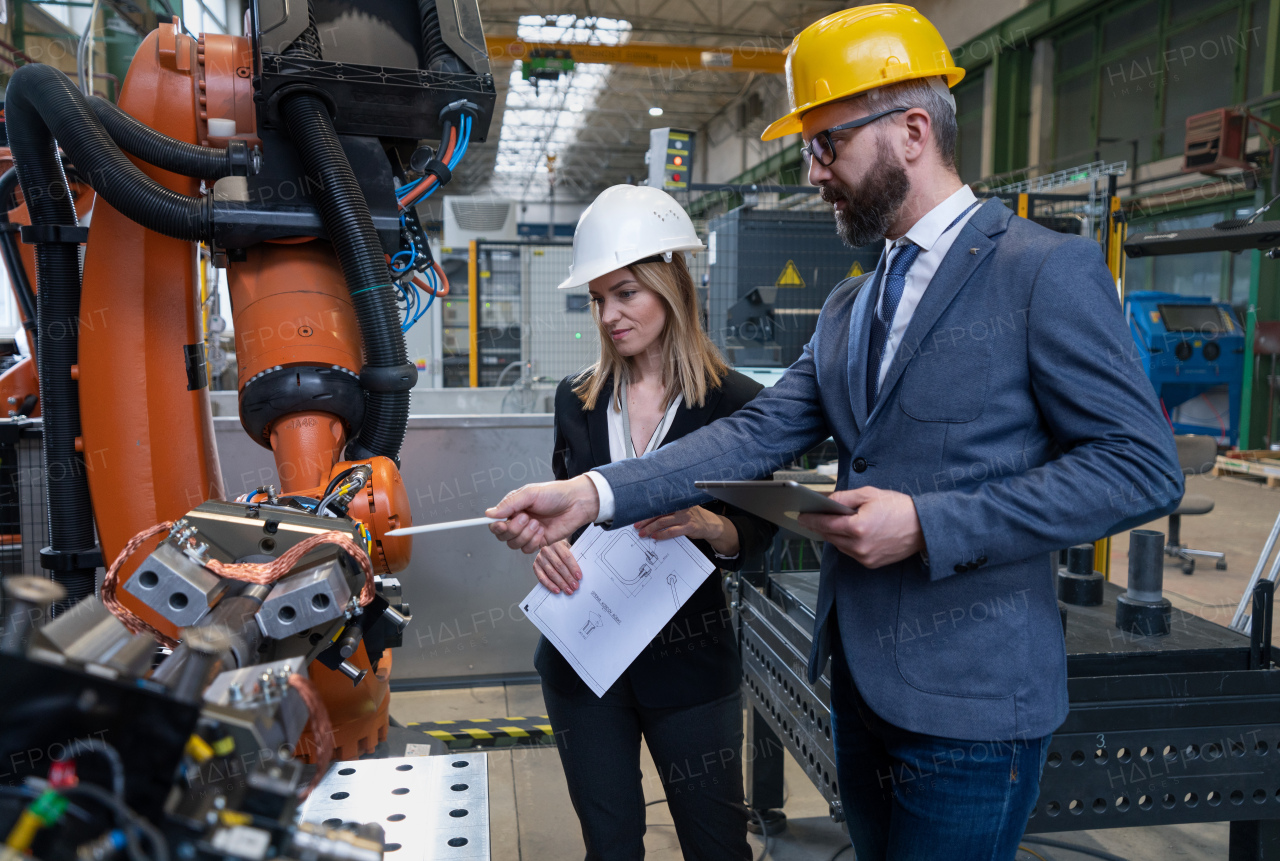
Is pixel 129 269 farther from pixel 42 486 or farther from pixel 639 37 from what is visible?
pixel 639 37

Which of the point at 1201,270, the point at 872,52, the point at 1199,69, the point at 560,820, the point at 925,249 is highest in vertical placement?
the point at 1199,69

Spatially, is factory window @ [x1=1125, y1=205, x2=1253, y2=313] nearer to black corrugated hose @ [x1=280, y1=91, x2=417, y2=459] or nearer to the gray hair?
the gray hair

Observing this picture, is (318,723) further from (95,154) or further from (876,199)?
(95,154)

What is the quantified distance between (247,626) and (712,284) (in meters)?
3.86

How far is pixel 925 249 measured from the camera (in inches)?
45.6

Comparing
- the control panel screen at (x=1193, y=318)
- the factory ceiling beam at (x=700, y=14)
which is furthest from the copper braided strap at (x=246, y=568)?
the factory ceiling beam at (x=700, y=14)

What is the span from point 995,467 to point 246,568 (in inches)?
34.1

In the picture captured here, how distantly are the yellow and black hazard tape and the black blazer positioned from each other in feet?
5.07

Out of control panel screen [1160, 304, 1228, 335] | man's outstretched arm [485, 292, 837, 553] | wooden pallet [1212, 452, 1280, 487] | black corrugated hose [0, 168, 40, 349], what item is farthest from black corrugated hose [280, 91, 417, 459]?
control panel screen [1160, 304, 1228, 335]

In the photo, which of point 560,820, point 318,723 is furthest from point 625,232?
point 560,820

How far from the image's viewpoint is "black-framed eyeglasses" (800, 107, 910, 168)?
112 cm

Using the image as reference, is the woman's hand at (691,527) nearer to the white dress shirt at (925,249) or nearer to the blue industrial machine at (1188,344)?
the white dress shirt at (925,249)

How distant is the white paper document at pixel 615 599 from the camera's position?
1477mm

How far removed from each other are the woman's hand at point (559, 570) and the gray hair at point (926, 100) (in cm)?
88
